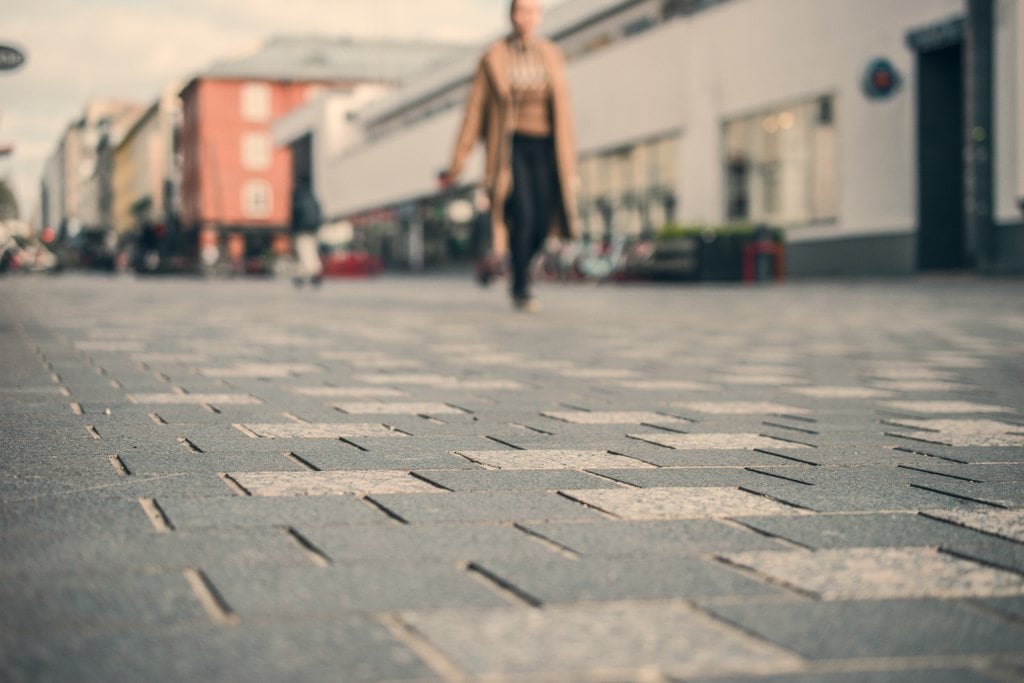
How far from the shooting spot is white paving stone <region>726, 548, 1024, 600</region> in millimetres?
2385

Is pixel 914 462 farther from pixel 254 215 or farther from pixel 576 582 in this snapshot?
pixel 254 215

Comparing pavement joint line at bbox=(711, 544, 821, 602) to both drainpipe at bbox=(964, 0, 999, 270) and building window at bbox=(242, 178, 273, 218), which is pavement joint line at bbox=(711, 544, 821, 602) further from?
building window at bbox=(242, 178, 273, 218)

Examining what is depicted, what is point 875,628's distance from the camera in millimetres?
2139

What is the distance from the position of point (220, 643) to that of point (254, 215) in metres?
87.3

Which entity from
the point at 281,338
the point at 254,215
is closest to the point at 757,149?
the point at 281,338

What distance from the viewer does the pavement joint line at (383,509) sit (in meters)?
2.97

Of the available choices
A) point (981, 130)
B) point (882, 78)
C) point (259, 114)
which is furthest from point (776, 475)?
point (259, 114)

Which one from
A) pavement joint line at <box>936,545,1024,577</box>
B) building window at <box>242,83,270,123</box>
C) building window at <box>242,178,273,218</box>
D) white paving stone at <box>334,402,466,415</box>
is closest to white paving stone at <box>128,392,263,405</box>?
white paving stone at <box>334,402,466,415</box>

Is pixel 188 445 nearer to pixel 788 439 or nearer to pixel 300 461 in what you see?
pixel 300 461

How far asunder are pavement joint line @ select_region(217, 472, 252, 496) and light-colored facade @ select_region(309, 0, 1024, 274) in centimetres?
1850

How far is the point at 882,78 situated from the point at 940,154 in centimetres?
165

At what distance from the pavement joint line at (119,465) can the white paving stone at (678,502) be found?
3.57 feet

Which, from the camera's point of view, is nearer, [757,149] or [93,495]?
[93,495]

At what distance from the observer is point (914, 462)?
3.90 metres
